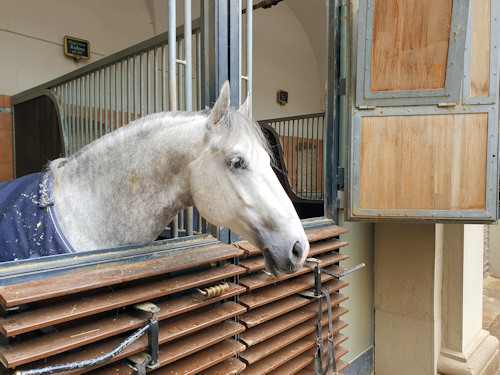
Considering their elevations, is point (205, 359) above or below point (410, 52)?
below

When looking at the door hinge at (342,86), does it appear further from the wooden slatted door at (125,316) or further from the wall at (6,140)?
the wall at (6,140)

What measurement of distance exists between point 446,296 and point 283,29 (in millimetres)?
6326

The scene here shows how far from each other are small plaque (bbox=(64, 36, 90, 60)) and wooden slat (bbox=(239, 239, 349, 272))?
3749 millimetres

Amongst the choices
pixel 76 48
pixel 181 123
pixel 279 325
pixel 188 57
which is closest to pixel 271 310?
pixel 279 325

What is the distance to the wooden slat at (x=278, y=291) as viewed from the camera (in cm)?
141

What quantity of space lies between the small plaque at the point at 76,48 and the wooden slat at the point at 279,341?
4.00 m

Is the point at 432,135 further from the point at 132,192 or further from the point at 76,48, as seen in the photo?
the point at 76,48

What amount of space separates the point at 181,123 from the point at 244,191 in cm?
33

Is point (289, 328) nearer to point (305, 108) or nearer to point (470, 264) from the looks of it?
point (470, 264)

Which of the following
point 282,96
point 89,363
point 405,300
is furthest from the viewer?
point 282,96

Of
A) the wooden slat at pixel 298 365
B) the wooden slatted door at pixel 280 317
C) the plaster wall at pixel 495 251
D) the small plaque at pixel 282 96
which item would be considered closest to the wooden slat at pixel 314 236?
the wooden slatted door at pixel 280 317

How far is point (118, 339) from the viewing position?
3.23 feet

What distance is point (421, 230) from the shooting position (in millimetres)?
2293

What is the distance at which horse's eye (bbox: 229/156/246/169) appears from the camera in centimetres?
102
